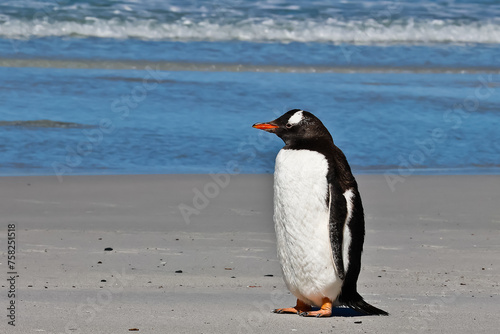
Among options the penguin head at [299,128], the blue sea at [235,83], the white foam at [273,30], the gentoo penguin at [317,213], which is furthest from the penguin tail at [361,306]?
the white foam at [273,30]

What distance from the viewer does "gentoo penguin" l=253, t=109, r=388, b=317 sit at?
3787 millimetres

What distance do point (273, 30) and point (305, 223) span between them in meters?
15.4

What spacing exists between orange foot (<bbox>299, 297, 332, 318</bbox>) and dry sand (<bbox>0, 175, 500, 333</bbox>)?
0.10 ft

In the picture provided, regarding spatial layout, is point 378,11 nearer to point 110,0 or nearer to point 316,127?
point 110,0

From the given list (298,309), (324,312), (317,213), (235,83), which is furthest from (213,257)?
(235,83)

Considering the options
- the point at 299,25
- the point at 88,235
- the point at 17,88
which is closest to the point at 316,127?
the point at 88,235

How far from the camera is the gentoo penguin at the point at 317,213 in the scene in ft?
12.4

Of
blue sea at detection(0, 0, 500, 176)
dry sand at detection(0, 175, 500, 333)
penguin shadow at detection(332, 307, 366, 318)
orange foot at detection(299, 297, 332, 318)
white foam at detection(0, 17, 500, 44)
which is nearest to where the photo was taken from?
dry sand at detection(0, 175, 500, 333)

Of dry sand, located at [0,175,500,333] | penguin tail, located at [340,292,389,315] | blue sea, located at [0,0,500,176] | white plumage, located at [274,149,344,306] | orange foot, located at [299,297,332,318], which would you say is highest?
white plumage, located at [274,149,344,306]

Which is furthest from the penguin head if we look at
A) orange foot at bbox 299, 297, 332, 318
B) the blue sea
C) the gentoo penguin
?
the blue sea

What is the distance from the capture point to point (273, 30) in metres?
18.9

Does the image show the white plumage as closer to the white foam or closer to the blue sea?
the blue sea

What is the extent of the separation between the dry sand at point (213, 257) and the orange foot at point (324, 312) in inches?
1.2

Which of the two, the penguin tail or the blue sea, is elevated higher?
the penguin tail
